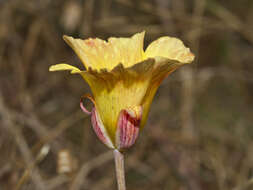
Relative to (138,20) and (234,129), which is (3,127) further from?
(234,129)

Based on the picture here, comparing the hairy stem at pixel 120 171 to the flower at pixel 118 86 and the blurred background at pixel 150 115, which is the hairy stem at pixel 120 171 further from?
the blurred background at pixel 150 115

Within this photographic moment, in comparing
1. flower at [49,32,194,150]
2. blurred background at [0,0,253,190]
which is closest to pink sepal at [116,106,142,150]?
flower at [49,32,194,150]

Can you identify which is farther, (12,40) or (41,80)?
(41,80)

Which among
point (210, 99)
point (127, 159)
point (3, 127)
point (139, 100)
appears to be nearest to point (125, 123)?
point (139, 100)

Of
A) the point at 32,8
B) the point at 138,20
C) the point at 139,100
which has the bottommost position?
the point at 138,20

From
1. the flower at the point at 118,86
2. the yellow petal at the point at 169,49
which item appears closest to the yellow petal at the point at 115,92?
the flower at the point at 118,86

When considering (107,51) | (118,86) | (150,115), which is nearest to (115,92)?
(118,86)
